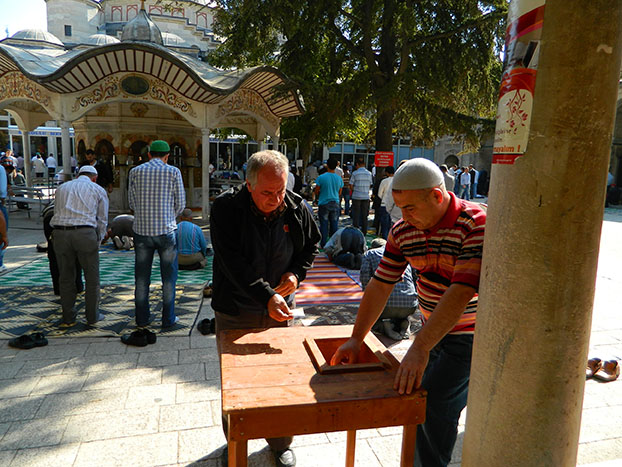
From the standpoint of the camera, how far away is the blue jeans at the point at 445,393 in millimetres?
2285

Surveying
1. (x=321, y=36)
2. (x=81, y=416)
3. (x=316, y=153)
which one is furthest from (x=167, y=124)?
(x=316, y=153)

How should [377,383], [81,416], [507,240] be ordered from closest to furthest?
[507,240] → [377,383] → [81,416]

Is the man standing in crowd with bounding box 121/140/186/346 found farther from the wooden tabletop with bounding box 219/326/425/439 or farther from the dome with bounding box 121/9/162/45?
the dome with bounding box 121/9/162/45


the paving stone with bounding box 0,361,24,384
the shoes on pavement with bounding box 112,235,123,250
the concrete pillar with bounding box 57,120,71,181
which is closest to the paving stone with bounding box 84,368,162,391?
the paving stone with bounding box 0,361,24,384

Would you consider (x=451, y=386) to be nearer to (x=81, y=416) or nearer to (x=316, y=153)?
(x=81, y=416)

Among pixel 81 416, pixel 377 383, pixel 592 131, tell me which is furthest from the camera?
pixel 81 416

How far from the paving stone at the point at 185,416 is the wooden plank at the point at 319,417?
1.75 metres

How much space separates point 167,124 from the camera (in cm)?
1399

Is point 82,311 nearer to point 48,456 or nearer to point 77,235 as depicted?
point 77,235

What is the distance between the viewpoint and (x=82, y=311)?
5836mm

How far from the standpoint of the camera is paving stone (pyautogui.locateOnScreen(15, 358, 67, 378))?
13.4ft

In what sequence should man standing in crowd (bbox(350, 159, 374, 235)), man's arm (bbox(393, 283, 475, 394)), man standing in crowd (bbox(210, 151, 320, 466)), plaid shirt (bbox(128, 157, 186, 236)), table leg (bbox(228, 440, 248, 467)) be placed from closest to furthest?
table leg (bbox(228, 440, 248, 467)) → man's arm (bbox(393, 283, 475, 394)) → man standing in crowd (bbox(210, 151, 320, 466)) → plaid shirt (bbox(128, 157, 186, 236)) → man standing in crowd (bbox(350, 159, 374, 235))

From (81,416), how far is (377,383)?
97.9 inches

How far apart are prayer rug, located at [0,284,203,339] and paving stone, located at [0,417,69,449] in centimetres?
178
